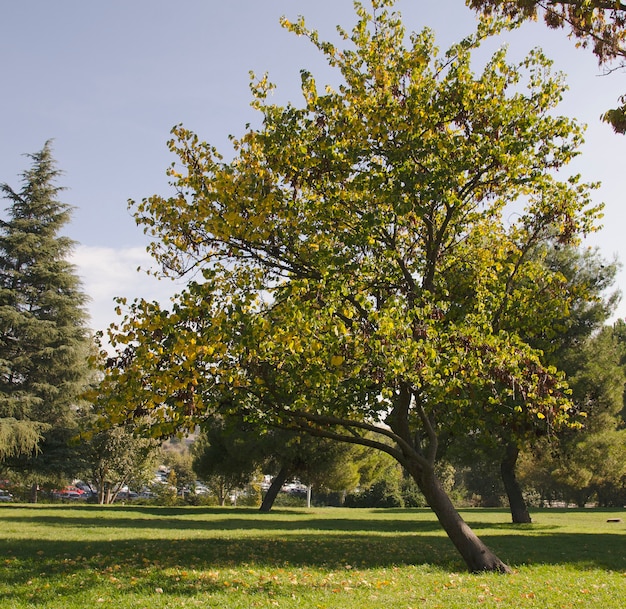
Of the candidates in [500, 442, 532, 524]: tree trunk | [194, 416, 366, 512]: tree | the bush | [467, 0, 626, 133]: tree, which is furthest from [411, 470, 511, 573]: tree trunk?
the bush

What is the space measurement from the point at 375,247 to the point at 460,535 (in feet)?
18.3

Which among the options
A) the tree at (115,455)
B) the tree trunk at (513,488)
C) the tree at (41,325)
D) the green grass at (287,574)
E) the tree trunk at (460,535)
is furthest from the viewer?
the tree at (115,455)

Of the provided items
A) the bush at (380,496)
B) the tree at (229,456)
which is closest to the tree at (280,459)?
the tree at (229,456)

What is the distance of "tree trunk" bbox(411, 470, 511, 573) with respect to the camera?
9.97 metres

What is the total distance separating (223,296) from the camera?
10.0m

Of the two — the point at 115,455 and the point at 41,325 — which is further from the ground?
the point at 41,325

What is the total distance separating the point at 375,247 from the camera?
11.2m

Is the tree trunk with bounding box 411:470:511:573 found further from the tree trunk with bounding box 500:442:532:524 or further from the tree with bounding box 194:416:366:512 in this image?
the tree with bounding box 194:416:366:512

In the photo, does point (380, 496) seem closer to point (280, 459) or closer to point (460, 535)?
point (280, 459)

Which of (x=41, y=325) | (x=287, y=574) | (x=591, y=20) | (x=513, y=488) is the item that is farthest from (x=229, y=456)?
(x=591, y=20)

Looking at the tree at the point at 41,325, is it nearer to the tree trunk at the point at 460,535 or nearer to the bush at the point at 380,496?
the tree trunk at the point at 460,535

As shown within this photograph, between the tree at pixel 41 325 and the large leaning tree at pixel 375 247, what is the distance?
20308 mm

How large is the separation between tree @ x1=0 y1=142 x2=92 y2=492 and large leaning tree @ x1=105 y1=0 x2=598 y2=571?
2031 cm

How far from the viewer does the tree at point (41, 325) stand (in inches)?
1078
